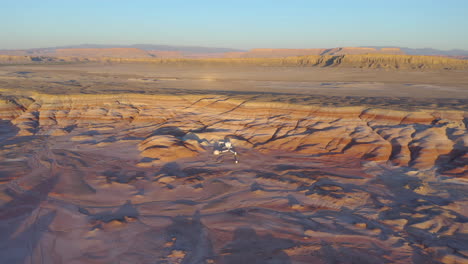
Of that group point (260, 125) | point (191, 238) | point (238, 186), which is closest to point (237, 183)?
point (238, 186)

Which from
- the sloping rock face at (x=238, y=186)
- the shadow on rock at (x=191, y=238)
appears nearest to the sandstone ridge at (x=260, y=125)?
the sloping rock face at (x=238, y=186)

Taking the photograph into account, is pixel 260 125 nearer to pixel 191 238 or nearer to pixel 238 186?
pixel 238 186

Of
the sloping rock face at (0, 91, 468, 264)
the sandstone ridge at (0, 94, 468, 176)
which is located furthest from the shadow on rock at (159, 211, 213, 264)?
the sandstone ridge at (0, 94, 468, 176)

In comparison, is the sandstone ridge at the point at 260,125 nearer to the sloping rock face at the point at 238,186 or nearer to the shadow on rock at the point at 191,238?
the sloping rock face at the point at 238,186

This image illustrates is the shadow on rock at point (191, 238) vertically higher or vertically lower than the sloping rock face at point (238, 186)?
lower

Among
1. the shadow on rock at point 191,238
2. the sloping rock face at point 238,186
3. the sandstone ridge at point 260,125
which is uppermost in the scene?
the sandstone ridge at point 260,125

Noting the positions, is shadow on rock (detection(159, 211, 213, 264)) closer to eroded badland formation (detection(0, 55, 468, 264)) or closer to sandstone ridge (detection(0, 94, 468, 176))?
eroded badland formation (detection(0, 55, 468, 264))

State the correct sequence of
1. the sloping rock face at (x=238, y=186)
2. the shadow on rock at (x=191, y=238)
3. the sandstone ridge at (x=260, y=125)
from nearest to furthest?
the shadow on rock at (x=191, y=238) → the sloping rock face at (x=238, y=186) → the sandstone ridge at (x=260, y=125)
